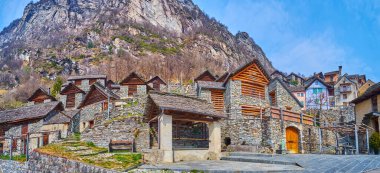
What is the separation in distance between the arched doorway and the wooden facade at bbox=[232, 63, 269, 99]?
6.21m

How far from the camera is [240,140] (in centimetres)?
2420

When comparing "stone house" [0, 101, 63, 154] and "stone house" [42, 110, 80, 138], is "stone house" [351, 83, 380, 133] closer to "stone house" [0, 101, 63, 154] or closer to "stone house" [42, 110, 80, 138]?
"stone house" [42, 110, 80, 138]

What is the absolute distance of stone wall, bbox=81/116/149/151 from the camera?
21.5 meters

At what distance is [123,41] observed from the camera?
8588cm

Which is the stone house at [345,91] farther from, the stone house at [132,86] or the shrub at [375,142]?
the stone house at [132,86]

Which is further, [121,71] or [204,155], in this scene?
[121,71]

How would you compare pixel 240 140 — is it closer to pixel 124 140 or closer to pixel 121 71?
pixel 124 140

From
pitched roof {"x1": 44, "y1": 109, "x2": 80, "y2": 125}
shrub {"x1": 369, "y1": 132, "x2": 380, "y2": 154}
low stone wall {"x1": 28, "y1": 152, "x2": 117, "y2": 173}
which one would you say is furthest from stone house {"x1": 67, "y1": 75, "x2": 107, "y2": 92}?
shrub {"x1": 369, "y1": 132, "x2": 380, "y2": 154}

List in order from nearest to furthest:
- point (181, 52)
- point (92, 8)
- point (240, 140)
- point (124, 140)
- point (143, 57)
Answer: point (124, 140)
point (240, 140)
point (143, 57)
point (181, 52)
point (92, 8)

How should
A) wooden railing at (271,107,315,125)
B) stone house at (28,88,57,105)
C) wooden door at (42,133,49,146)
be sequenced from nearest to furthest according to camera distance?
wooden railing at (271,107,315,125), wooden door at (42,133,49,146), stone house at (28,88,57,105)

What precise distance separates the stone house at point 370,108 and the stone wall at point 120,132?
1943 cm

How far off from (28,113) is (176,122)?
55.0 feet

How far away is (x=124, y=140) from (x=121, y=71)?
1777 inches

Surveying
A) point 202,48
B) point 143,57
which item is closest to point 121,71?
point 143,57
